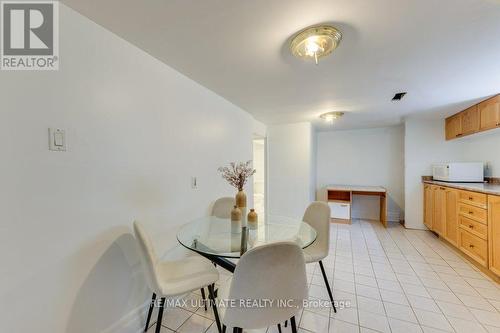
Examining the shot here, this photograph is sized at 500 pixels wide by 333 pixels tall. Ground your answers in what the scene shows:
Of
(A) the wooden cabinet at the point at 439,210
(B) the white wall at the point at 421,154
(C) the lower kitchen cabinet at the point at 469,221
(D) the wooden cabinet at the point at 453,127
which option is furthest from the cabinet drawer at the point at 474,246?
(D) the wooden cabinet at the point at 453,127

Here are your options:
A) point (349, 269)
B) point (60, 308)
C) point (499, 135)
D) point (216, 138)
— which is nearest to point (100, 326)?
point (60, 308)

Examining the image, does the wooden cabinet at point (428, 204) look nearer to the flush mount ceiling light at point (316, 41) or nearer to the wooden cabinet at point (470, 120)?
the wooden cabinet at point (470, 120)

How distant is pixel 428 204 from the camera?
3.71 meters

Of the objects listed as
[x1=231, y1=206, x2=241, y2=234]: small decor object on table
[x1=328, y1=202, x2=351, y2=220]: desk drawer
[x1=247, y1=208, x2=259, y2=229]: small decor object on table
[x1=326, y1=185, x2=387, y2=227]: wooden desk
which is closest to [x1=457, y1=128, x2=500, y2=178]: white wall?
[x1=326, y1=185, x2=387, y2=227]: wooden desk

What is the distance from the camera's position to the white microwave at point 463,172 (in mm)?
3160

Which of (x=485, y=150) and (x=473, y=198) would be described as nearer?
(x=473, y=198)

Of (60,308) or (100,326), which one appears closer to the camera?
(60,308)

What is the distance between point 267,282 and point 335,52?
1.69 metres

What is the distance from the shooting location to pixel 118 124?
1.47 metres

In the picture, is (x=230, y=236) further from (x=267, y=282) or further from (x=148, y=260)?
(x=267, y=282)

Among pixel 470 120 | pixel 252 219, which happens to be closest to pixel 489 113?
pixel 470 120

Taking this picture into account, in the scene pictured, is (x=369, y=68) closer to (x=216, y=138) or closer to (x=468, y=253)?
(x=216, y=138)

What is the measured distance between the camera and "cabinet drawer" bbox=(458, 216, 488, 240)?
229 cm

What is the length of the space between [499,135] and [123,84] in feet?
15.5
